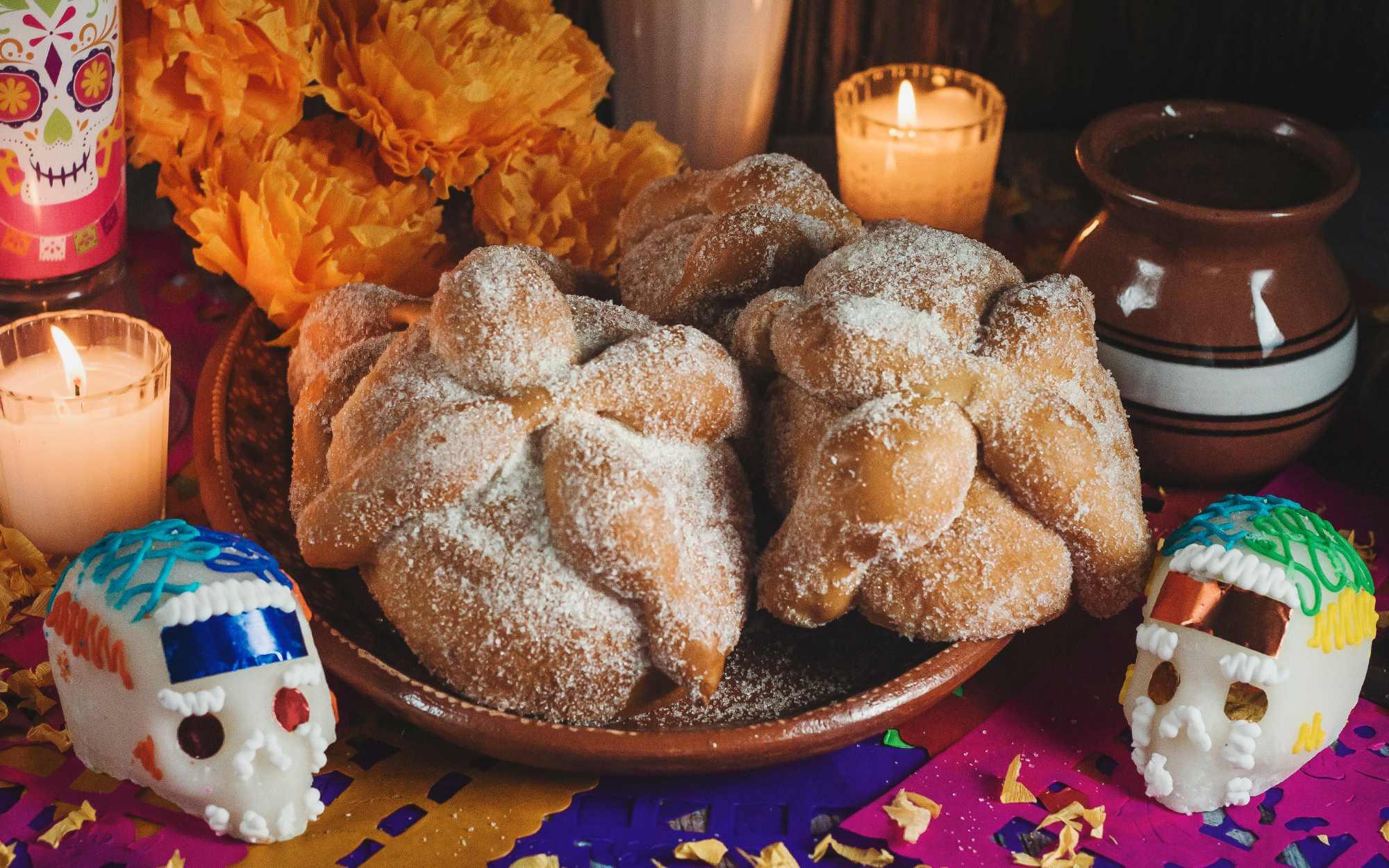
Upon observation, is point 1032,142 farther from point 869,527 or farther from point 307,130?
point 869,527

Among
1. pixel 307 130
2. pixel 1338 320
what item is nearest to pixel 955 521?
pixel 1338 320

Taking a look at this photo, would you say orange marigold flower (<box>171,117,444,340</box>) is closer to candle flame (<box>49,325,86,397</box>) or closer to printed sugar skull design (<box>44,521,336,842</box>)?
candle flame (<box>49,325,86,397</box>)

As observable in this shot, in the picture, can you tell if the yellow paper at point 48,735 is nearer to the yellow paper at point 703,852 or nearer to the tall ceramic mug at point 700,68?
the yellow paper at point 703,852

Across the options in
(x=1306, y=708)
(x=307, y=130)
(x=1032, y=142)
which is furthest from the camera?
(x=1032, y=142)

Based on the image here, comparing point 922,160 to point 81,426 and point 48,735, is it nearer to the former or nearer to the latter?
point 81,426

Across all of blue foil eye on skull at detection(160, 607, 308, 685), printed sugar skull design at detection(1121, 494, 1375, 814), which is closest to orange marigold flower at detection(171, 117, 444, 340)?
blue foil eye on skull at detection(160, 607, 308, 685)

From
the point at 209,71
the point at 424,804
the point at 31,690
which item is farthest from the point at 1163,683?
the point at 209,71
